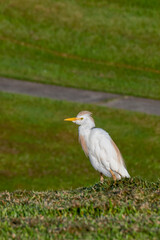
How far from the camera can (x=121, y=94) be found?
23422 mm

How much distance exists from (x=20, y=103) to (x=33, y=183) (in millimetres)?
6099

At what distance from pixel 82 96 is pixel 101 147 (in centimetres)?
1258

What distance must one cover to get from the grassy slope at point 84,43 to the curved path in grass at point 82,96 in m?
0.69

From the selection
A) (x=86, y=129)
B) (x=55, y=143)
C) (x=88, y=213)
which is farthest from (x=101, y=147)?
(x=55, y=143)

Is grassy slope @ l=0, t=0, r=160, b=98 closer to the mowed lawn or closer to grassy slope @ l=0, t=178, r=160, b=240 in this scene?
the mowed lawn

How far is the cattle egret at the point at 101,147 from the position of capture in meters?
10.4

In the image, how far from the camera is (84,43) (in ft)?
93.0

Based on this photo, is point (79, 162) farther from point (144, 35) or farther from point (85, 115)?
point (144, 35)

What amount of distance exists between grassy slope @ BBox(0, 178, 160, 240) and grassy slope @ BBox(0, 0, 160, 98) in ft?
49.3

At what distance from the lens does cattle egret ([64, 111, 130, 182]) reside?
1038 centimetres

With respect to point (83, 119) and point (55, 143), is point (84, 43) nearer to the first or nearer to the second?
point (55, 143)

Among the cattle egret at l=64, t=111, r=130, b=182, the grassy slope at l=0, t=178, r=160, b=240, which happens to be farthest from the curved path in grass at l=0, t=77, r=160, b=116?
the grassy slope at l=0, t=178, r=160, b=240

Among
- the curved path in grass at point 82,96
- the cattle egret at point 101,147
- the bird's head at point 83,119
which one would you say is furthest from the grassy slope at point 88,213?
the curved path in grass at point 82,96

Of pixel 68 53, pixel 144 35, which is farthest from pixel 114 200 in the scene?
pixel 144 35
